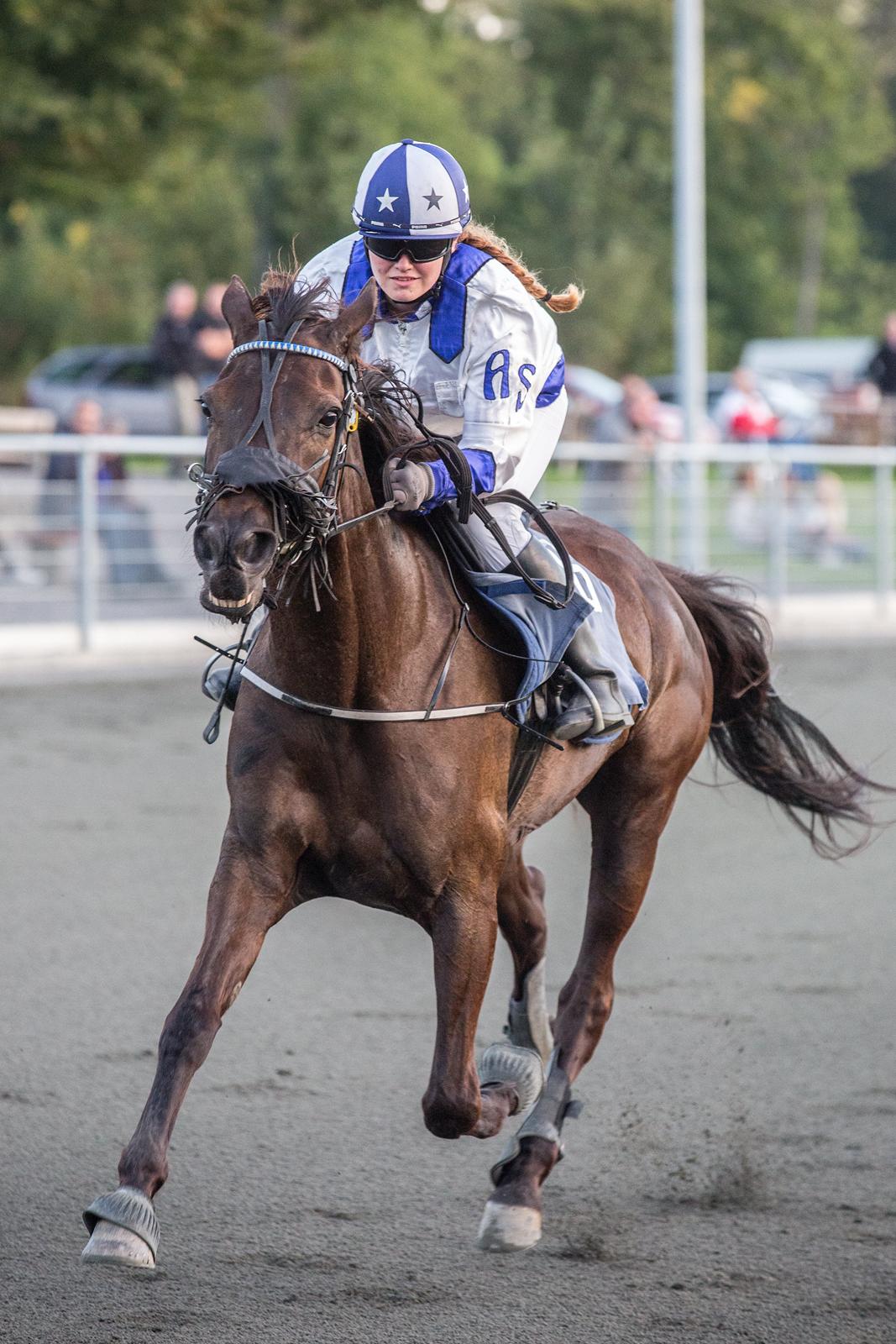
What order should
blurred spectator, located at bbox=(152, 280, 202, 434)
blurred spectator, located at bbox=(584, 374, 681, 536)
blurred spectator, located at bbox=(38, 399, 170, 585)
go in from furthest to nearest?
blurred spectator, located at bbox=(152, 280, 202, 434) < blurred spectator, located at bbox=(584, 374, 681, 536) < blurred spectator, located at bbox=(38, 399, 170, 585)

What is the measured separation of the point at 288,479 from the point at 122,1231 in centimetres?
139

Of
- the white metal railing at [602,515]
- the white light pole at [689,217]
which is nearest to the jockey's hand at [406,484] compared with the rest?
the white metal railing at [602,515]

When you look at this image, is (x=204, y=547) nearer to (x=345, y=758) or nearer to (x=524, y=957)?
(x=345, y=758)

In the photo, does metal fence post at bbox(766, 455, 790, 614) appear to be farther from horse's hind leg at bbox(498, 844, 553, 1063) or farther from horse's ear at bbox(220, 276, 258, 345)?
horse's ear at bbox(220, 276, 258, 345)

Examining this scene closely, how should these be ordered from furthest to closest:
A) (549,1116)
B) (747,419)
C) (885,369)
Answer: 1. (885,369)
2. (747,419)
3. (549,1116)

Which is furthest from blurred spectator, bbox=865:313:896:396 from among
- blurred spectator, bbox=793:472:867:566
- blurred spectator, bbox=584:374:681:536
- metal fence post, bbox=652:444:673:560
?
metal fence post, bbox=652:444:673:560

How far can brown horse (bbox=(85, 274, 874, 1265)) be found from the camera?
3.55 meters

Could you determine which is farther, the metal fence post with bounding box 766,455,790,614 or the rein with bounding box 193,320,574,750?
the metal fence post with bounding box 766,455,790,614

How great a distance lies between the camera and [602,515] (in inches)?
623

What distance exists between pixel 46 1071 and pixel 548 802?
1603 mm

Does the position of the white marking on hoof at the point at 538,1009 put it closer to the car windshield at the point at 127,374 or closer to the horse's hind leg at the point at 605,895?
the horse's hind leg at the point at 605,895

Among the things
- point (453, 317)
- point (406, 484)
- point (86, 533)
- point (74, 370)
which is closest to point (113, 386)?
point (74, 370)

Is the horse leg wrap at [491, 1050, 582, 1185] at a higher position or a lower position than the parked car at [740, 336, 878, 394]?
higher

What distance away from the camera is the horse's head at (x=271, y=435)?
3.37 m
